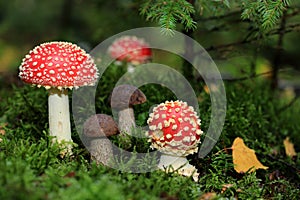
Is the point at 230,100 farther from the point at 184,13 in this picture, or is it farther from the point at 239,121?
the point at 184,13

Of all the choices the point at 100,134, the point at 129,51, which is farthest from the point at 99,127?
the point at 129,51

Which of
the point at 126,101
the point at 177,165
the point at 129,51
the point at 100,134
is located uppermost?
the point at 129,51

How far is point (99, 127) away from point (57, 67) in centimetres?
52

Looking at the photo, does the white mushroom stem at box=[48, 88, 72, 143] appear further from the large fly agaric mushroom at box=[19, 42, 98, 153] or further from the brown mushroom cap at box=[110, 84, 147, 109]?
the brown mushroom cap at box=[110, 84, 147, 109]

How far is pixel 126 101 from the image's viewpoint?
2.96 metres

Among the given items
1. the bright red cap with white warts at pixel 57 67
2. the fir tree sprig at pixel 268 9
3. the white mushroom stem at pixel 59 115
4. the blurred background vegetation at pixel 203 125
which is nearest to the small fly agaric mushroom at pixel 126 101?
the blurred background vegetation at pixel 203 125

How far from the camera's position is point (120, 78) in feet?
13.1

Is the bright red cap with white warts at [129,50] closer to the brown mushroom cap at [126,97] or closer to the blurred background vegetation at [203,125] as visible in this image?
the blurred background vegetation at [203,125]

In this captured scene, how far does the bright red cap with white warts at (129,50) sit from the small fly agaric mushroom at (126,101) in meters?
1.63

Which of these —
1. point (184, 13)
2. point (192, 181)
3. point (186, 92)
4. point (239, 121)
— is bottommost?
point (192, 181)

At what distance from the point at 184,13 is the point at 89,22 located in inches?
305

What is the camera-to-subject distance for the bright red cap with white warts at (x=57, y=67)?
2662mm

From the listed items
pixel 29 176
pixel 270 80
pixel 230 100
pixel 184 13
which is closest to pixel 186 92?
pixel 230 100

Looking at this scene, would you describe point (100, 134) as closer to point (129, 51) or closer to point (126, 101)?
point (126, 101)
